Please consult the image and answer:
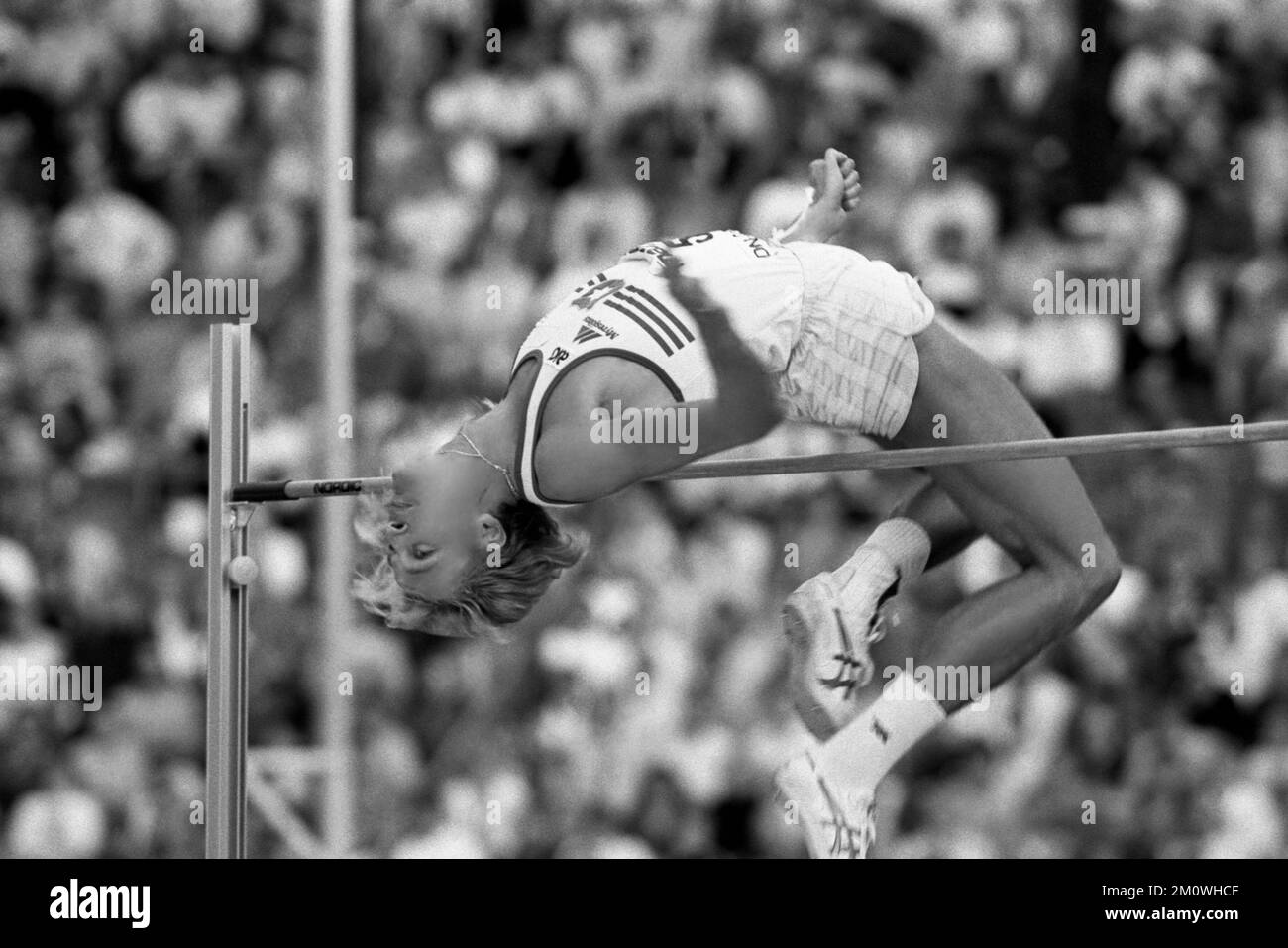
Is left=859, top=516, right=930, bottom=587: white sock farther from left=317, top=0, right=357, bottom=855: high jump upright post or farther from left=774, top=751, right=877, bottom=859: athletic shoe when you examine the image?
left=317, top=0, right=357, bottom=855: high jump upright post

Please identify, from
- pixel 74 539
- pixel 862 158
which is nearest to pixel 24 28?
pixel 74 539

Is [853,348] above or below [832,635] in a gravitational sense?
above

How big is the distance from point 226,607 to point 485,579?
2.09 ft

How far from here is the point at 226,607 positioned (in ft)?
15.6

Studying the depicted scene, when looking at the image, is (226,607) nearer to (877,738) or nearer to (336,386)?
(877,738)

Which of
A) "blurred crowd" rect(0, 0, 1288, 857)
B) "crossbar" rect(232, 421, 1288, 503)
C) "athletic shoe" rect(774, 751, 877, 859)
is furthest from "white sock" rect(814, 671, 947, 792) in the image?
"blurred crowd" rect(0, 0, 1288, 857)

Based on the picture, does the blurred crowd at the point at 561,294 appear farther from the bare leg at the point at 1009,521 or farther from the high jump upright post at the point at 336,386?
the bare leg at the point at 1009,521

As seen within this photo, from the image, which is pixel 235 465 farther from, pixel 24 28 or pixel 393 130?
pixel 24 28

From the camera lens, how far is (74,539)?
7.61 meters

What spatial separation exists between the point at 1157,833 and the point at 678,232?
2757 millimetres

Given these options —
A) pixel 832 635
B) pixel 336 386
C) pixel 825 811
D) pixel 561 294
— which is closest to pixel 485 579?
pixel 832 635

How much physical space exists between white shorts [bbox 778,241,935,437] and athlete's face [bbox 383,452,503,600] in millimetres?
671

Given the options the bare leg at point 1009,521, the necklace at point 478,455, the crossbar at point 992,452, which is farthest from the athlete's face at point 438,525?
the bare leg at point 1009,521
